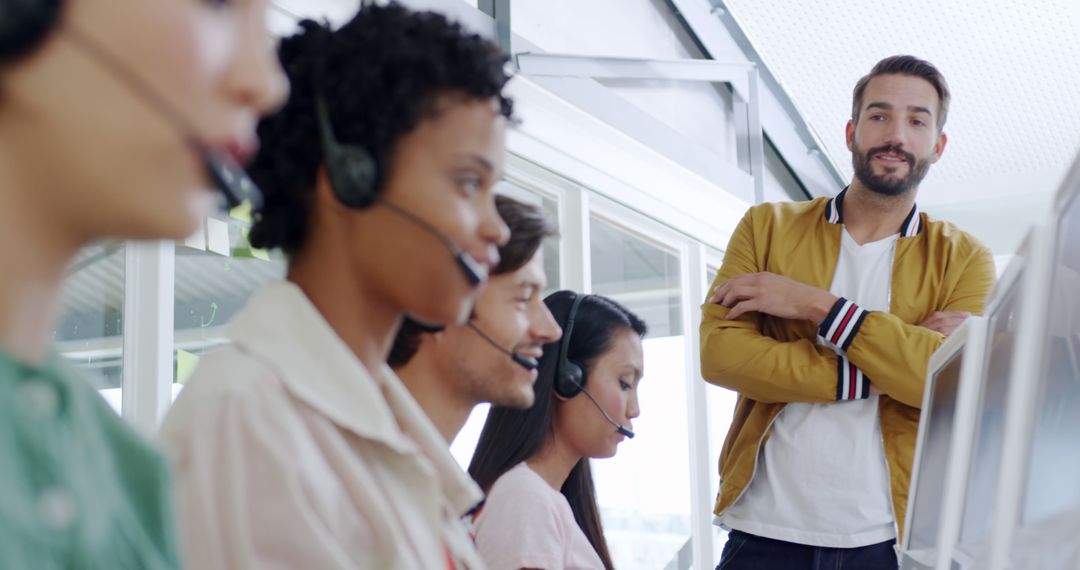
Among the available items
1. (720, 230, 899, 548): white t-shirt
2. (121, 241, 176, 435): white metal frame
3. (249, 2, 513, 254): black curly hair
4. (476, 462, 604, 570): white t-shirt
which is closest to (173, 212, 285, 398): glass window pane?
(121, 241, 176, 435): white metal frame

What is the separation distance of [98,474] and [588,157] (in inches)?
150

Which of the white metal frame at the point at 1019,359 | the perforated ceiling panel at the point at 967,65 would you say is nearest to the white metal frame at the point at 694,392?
the perforated ceiling panel at the point at 967,65

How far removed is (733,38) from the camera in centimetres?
592

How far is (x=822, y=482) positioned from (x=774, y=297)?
37 cm

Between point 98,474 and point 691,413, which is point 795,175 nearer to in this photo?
point 691,413

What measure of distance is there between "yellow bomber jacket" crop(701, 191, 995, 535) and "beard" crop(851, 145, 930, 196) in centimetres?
6

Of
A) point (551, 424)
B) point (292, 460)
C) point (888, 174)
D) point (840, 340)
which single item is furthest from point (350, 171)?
point (888, 174)

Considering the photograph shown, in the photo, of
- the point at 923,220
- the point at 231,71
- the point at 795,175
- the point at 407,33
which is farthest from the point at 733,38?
the point at 231,71

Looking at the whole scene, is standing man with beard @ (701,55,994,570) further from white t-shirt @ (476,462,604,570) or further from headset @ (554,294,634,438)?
white t-shirt @ (476,462,604,570)

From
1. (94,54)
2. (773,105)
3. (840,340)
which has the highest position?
(773,105)

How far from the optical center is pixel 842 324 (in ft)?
7.80

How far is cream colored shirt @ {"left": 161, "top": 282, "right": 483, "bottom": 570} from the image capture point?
2.94 feet

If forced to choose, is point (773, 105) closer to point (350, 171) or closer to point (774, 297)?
point (774, 297)

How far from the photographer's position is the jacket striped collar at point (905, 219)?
2.57 meters
